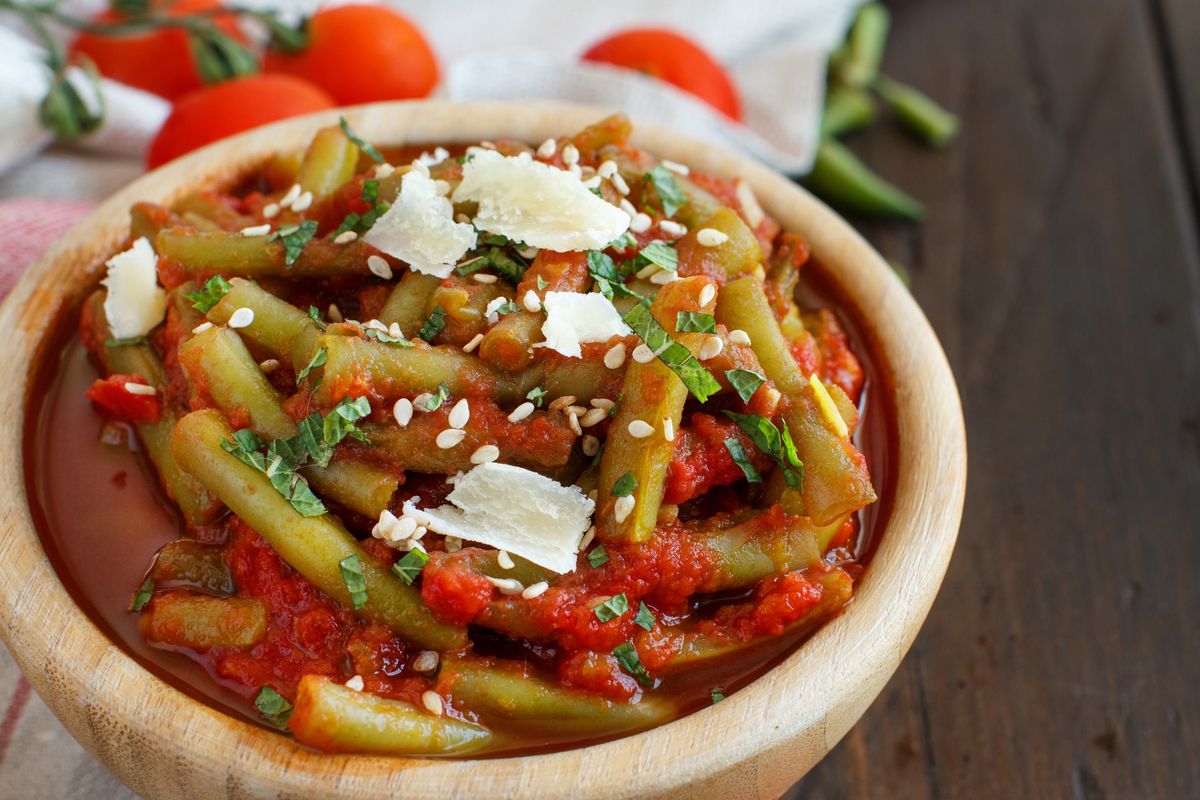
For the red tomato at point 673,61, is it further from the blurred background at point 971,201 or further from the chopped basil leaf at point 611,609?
the chopped basil leaf at point 611,609

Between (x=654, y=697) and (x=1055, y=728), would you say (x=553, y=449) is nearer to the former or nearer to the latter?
(x=654, y=697)

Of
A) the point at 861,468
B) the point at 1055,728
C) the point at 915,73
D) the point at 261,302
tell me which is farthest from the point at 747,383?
the point at 915,73

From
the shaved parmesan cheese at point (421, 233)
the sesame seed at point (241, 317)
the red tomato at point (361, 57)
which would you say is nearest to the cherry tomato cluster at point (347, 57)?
the red tomato at point (361, 57)

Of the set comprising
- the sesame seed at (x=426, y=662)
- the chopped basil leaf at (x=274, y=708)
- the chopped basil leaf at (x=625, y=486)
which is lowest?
the chopped basil leaf at (x=274, y=708)

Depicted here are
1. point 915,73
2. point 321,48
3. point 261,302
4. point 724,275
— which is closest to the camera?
point 261,302

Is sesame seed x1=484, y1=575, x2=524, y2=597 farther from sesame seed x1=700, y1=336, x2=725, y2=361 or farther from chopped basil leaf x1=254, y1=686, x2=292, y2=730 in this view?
sesame seed x1=700, y1=336, x2=725, y2=361

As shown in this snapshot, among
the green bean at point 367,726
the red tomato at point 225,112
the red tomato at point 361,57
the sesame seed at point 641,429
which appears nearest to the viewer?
the green bean at point 367,726

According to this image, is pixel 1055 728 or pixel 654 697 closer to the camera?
pixel 654 697
